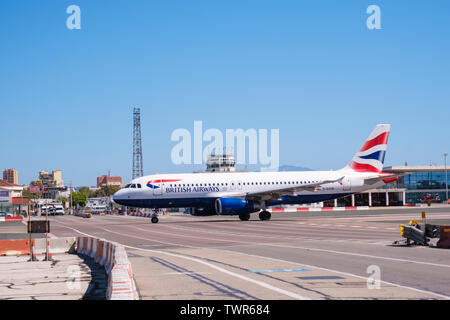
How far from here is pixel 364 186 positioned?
181 ft

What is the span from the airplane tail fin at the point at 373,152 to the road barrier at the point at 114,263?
120ft

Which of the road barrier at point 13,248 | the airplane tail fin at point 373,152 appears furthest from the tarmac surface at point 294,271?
the airplane tail fin at point 373,152

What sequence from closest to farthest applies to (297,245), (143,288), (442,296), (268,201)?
1. (442,296)
2. (143,288)
3. (297,245)
4. (268,201)

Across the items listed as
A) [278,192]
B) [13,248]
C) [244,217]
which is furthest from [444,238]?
[244,217]

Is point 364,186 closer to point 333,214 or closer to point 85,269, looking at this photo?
point 333,214

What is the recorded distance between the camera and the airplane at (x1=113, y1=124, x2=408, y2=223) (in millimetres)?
49969

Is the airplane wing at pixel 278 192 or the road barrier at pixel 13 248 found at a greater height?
the airplane wing at pixel 278 192

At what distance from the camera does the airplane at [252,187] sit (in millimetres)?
49969
